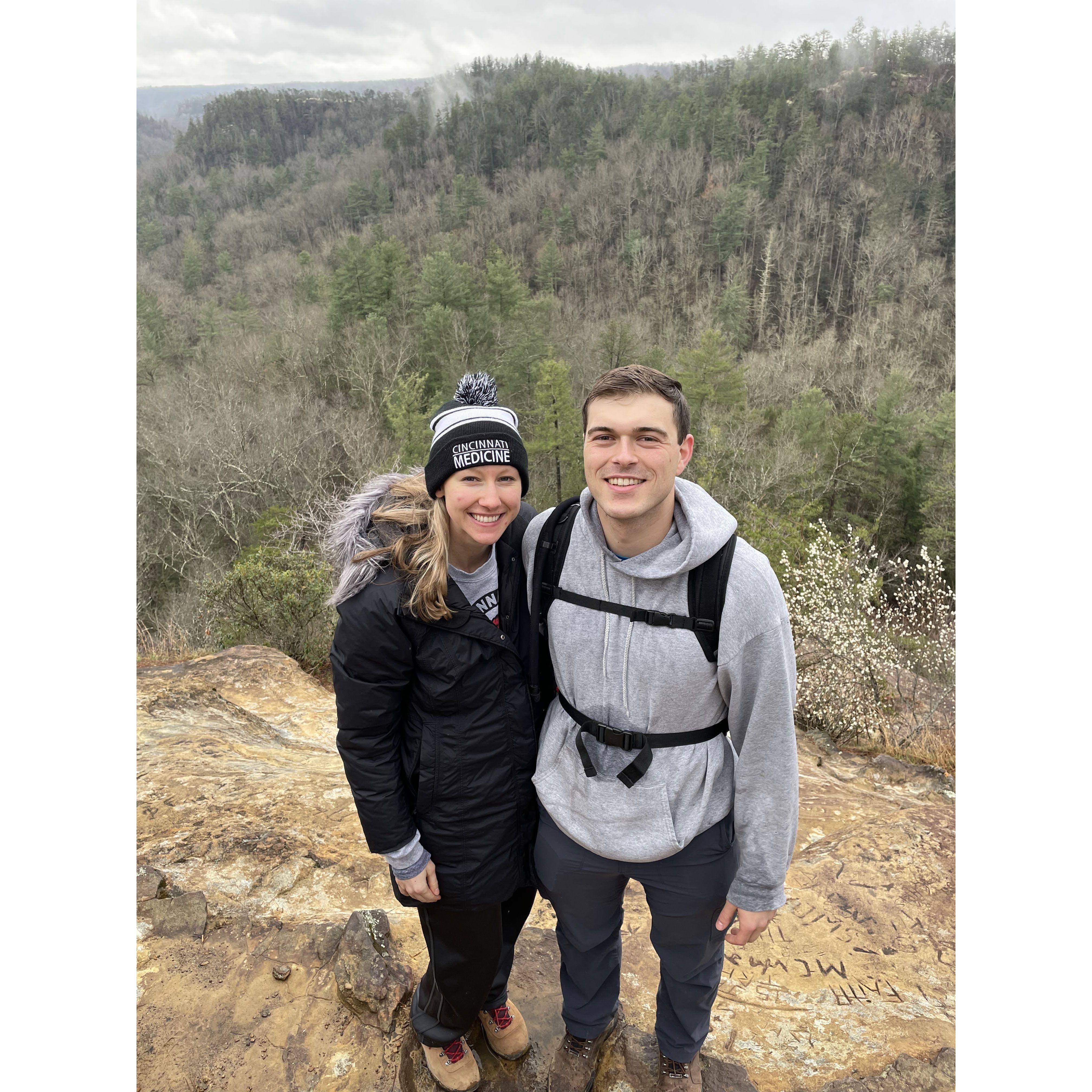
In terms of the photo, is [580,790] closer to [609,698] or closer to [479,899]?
[609,698]

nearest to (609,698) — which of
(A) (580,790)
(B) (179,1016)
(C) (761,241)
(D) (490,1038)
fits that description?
(A) (580,790)

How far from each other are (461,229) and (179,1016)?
57.5 meters

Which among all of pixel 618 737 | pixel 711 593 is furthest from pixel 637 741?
pixel 711 593

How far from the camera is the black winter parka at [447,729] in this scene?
1894 millimetres

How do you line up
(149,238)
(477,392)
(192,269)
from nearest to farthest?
1. (477,392)
2. (192,269)
3. (149,238)

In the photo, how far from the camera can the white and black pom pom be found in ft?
6.56

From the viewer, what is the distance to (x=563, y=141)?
2702 inches

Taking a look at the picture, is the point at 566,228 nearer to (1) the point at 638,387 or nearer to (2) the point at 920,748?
(2) the point at 920,748

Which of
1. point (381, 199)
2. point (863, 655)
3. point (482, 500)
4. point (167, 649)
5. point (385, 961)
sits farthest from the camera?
point (381, 199)

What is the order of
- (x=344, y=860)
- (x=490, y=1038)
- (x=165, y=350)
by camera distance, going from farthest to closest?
1. (x=165, y=350)
2. (x=344, y=860)
3. (x=490, y=1038)

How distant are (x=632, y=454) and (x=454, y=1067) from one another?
2226mm

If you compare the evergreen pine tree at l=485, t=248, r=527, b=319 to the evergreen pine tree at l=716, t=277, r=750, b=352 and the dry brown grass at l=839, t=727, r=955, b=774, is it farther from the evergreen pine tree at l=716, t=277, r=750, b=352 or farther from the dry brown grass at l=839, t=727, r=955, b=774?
the dry brown grass at l=839, t=727, r=955, b=774

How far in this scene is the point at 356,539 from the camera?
77.5 inches

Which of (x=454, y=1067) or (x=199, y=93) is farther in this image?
(x=199, y=93)
